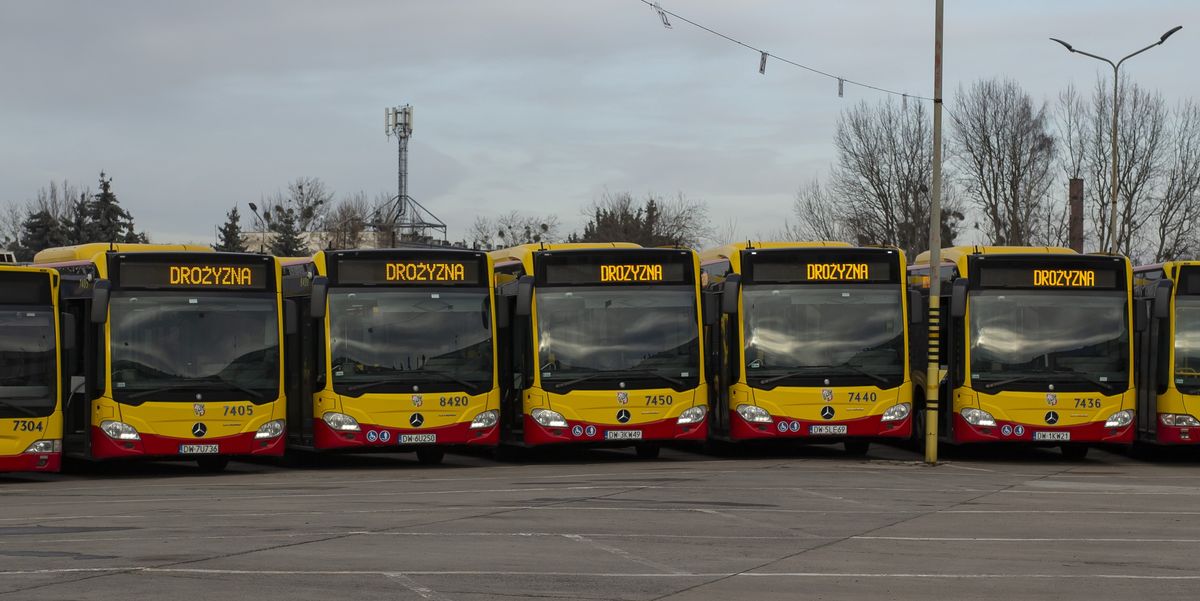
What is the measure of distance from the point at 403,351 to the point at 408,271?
3.69ft

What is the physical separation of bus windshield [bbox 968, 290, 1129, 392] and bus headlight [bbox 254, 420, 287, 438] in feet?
32.0

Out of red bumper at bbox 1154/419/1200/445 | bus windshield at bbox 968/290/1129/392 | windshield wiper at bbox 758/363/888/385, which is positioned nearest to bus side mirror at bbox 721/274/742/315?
windshield wiper at bbox 758/363/888/385

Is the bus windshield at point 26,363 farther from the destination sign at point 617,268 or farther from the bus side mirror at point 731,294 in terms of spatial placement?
the bus side mirror at point 731,294

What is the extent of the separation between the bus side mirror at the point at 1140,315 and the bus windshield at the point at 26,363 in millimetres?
14802

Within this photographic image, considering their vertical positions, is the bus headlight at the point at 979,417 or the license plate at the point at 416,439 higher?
the bus headlight at the point at 979,417

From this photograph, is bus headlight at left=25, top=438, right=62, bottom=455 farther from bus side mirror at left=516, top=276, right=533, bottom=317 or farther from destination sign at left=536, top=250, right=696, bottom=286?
destination sign at left=536, top=250, right=696, bottom=286

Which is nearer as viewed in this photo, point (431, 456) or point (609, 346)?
point (609, 346)

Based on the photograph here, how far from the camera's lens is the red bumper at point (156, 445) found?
69.4 feet

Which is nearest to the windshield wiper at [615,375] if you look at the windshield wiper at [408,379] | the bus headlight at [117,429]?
the windshield wiper at [408,379]

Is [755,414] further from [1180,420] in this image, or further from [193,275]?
[193,275]

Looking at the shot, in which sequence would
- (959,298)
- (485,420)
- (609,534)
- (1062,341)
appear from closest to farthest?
1. (609,534)
2. (485,420)
3. (959,298)
4. (1062,341)

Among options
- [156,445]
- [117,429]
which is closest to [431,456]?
[156,445]

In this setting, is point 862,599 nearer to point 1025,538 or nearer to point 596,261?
point 1025,538

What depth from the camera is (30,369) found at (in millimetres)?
21156
